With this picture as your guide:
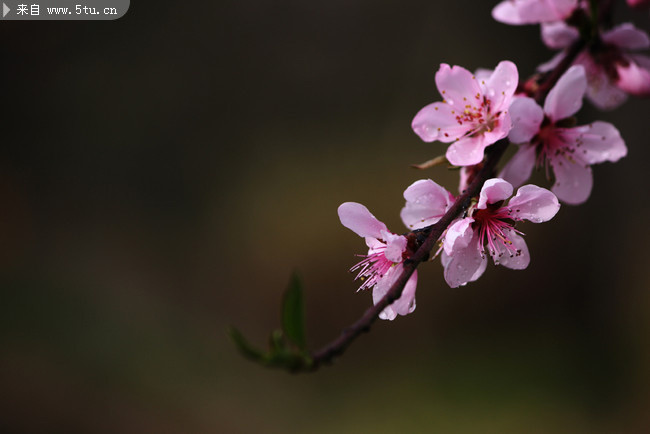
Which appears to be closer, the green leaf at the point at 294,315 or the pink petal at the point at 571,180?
→ the green leaf at the point at 294,315

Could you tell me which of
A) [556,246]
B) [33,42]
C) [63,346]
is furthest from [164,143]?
[556,246]

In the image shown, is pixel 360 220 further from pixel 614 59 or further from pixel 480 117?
pixel 614 59

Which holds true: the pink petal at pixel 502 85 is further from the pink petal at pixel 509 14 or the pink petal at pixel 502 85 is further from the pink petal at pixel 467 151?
the pink petal at pixel 509 14

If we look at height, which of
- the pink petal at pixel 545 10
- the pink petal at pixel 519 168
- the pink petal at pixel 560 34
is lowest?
the pink petal at pixel 519 168

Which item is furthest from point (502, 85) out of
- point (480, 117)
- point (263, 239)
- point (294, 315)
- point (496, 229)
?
point (263, 239)

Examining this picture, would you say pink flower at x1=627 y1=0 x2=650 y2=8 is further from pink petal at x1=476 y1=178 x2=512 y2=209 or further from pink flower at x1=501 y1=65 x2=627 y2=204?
pink petal at x1=476 y1=178 x2=512 y2=209

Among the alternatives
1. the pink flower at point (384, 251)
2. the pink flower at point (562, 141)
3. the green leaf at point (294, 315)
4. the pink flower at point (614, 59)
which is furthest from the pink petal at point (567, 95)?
the green leaf at point (294, 315)
